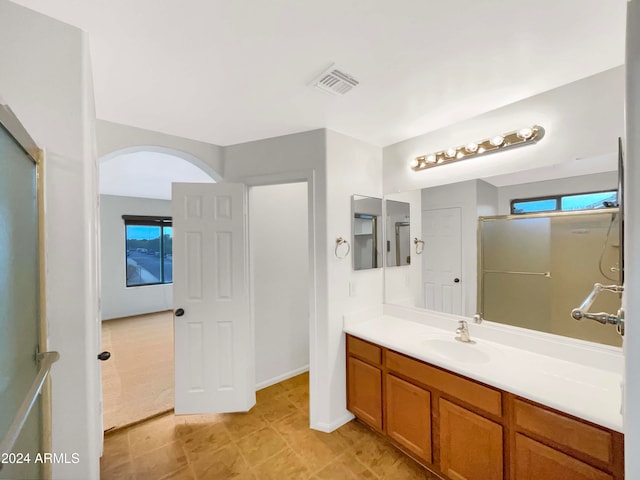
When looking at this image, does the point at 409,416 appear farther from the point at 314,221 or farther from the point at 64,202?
the point at 64,202

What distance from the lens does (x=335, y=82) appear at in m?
1.51

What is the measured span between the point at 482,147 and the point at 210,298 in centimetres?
246

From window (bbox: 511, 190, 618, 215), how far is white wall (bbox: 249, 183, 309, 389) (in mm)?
1767

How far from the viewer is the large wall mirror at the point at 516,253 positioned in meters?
1.46

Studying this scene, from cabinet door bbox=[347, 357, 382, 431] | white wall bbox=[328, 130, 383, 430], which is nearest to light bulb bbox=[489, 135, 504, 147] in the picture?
white wall bbox=[328, 130, 383, 430]

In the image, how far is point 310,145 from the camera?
216 centimetres

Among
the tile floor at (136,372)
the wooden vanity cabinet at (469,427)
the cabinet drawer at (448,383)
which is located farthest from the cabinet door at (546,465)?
the tile floor at (136,372)

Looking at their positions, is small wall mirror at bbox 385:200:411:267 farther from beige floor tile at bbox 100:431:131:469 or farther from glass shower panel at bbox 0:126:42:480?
beige floor tile at bbox 100:431:131:469

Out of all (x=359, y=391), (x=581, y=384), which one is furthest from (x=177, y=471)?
(x=581, y=384)

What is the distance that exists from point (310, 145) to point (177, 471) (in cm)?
250

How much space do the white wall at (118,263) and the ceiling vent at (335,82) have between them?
5.56 m

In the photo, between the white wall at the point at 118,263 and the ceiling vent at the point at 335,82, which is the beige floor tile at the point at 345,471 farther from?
the white wall at the point at 118,263

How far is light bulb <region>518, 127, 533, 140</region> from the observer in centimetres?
165

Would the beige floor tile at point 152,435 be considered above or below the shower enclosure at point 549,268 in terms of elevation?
below
